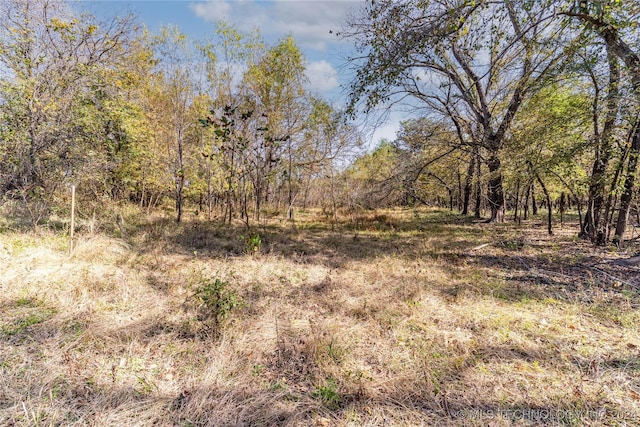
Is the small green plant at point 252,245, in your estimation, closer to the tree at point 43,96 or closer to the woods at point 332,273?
the woods at point 332,273

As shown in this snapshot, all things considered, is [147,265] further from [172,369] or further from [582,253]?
[582,253]

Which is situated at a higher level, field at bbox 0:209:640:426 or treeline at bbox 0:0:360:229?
treeline at bbox 0:0:360:229

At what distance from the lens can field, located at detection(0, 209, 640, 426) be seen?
1831 millimetres

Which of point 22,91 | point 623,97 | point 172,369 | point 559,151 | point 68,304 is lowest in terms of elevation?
point 172,369

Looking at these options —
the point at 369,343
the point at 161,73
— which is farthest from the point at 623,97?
the point at 161,73

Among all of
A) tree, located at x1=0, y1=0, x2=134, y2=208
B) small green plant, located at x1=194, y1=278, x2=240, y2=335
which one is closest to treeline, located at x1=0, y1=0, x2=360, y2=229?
tree, located at x1=0, y1=0, x2=134, y2=208

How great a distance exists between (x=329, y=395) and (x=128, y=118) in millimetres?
9470

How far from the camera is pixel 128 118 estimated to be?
8.10 m

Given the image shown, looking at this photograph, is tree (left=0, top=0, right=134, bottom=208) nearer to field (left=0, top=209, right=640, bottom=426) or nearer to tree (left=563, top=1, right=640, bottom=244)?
field (left=0, top=209, right=640, bottom=426)

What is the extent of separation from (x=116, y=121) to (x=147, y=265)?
593 centimetres

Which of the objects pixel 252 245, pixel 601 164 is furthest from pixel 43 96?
pixel 601 164

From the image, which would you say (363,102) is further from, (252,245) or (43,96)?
(43,96)

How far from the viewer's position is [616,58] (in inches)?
167

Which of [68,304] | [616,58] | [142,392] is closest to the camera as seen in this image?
[142,392]
